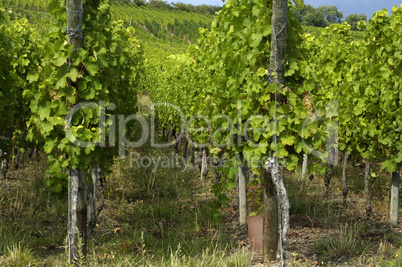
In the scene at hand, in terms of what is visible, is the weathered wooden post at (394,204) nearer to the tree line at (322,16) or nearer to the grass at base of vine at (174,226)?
the grass at base of vine at (174,226)

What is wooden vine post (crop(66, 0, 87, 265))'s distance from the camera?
4008 millimetres

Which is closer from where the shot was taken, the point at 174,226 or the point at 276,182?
the point at 276,182

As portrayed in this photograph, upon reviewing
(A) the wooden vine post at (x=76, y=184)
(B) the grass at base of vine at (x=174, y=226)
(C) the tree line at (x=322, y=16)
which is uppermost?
(C) the tree line at (x=322, y=16)

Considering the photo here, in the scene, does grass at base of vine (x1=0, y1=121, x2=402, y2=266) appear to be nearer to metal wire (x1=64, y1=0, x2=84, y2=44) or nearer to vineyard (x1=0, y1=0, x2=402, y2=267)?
vineyard (x1=0, y1=0, x2=402, y2=267)

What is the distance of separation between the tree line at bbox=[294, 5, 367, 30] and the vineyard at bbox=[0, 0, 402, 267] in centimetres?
6589

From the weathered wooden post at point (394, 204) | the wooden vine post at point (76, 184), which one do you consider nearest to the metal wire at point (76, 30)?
the wooden vine post at point (76, 184)

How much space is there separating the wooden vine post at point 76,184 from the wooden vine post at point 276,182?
2.03 meters

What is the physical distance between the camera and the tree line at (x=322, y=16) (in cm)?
8188

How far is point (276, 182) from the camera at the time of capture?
4070 mm

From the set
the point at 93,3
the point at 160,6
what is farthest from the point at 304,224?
the point at 160,6

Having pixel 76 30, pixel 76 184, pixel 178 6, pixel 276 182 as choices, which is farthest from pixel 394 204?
pixel 178 6

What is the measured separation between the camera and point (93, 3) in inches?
170

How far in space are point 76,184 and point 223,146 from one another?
2070mm

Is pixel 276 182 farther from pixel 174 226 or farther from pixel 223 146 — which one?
Answer: pixel 174 226
